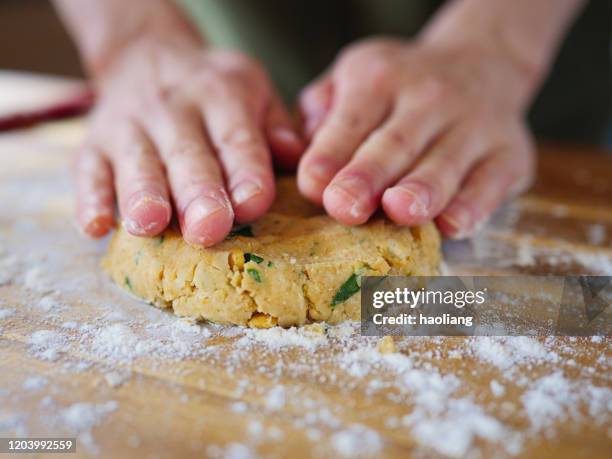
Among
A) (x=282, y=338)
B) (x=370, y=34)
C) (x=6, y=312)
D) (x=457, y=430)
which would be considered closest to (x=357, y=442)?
(x=457, y=430)

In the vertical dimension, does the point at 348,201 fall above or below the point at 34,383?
above

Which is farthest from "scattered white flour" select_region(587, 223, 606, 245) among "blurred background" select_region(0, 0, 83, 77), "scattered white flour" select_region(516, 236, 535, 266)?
"blurred background" select_region(0, 0, 83, 77)

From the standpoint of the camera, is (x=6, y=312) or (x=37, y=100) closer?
(x=6, y=312)

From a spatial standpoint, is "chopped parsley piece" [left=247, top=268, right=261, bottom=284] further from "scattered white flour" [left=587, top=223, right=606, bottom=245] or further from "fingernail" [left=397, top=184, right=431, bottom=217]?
"scattered white flour" [left=587, top=223, right=606, bottom=245]

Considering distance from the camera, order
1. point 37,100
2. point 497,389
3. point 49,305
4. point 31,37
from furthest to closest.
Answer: point 31,37 < point 37,100 < point 49,305 < point 497,389

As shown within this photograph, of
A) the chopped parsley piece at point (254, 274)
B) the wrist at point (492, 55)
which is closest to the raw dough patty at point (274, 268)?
the chopped parsley piece at point (254, 274)

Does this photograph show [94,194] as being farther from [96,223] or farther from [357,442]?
[357,442]
